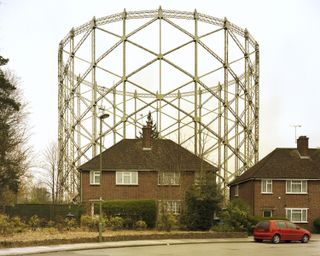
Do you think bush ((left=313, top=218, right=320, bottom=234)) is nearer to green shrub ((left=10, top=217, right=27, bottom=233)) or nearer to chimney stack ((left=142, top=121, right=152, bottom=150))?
chimney stack ((left=142, top=121, right=152, bottom=150))

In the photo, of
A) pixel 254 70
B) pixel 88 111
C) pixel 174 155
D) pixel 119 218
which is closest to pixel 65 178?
pixel 88 111

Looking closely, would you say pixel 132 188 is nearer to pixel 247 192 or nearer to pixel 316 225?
pixel 247 192

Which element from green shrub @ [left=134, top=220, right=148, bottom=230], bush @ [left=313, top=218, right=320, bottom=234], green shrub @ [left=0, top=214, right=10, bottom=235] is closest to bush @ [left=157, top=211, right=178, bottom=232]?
green shrub @ [left=134, top=220, right=148, bottom=230]

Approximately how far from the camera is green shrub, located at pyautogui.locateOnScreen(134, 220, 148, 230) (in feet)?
124

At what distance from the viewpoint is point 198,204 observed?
126ft

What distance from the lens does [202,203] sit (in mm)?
38250

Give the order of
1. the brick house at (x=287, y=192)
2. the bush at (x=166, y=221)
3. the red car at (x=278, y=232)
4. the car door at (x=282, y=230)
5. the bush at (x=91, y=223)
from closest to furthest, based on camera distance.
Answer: the red car at (x=278, y=232) → the car door at (x=282, y=230) → the bush at (x=91, y=223) → the bush at (x=166, y=221) → the brick house at (x=287, y=192)

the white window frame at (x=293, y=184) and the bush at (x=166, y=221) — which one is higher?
the white window frame at (x=293, y=184)

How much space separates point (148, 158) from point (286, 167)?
10.2 meters

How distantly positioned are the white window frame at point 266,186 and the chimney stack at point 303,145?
4069mm

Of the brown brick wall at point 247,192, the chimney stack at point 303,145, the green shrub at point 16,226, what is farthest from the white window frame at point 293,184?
the green shrub at point 16,226

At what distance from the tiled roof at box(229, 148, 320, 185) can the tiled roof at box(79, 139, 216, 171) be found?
371cm

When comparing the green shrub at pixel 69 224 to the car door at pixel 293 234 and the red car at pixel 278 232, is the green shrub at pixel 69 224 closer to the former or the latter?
the red car at pixel 278 232

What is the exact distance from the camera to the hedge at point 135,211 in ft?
129
